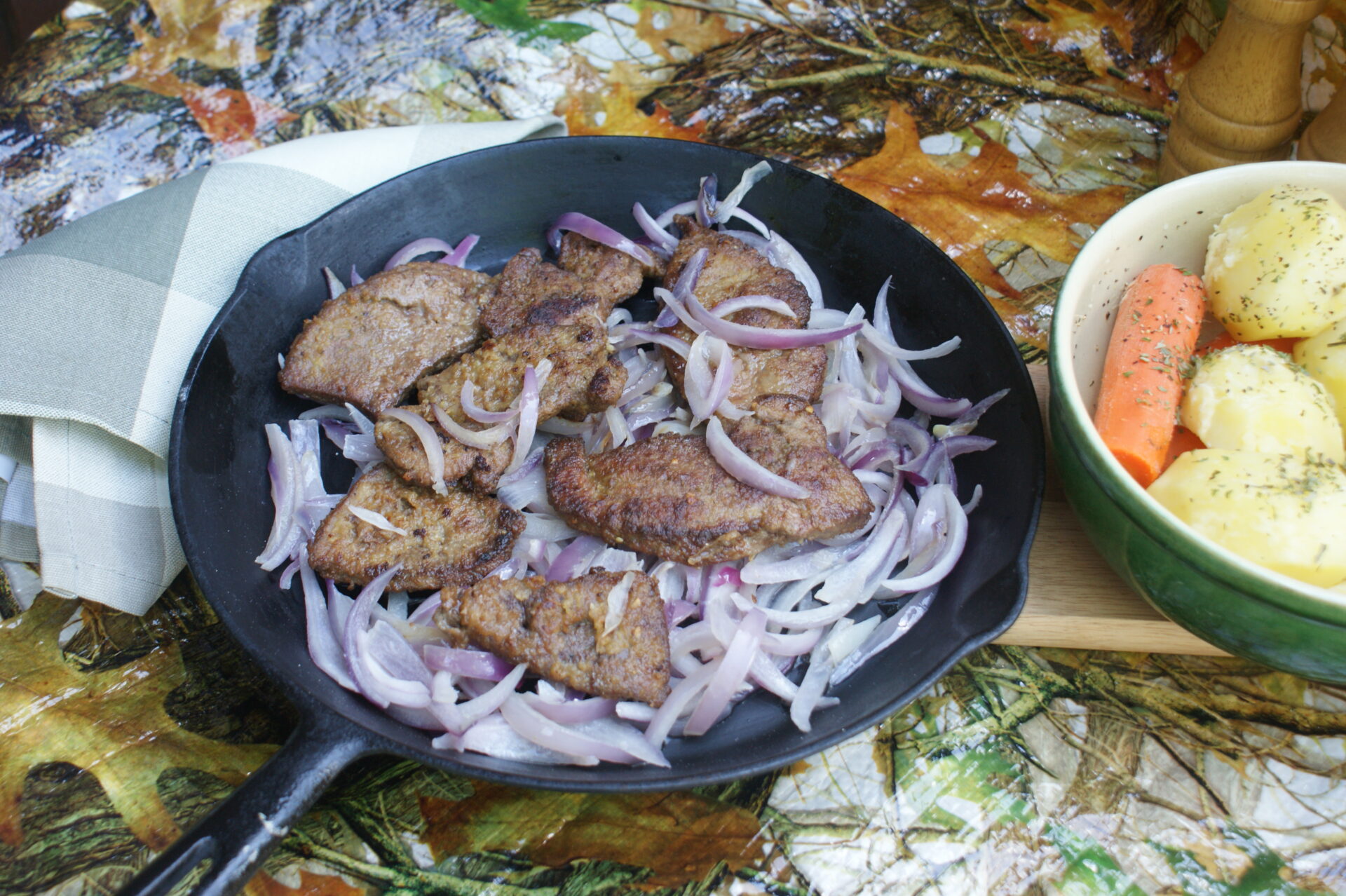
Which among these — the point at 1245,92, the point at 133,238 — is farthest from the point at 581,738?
the point at 1245,92

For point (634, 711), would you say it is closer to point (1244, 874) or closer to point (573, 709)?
point (573, 709)

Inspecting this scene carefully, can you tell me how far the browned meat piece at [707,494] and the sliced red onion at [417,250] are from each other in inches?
36.5

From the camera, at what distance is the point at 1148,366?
2.04 m

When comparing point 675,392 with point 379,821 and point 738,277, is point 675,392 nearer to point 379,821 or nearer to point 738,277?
point 738,277

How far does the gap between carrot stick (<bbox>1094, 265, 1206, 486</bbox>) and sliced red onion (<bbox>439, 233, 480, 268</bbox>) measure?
6.23ft

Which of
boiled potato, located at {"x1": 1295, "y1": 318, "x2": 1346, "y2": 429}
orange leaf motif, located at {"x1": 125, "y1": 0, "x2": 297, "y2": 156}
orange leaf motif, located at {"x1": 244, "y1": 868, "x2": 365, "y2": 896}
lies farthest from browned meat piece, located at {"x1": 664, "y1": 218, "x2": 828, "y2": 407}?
orange leaf motif, located at {"x1": 125, "y1": 0, "x2": 297, "y2": 156}

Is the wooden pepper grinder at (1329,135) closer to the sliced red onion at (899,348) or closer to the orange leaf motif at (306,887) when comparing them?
the sliced red onion at (899,348)

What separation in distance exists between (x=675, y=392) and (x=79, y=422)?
158cm

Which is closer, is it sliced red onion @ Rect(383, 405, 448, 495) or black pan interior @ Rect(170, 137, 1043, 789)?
black pan interior @ Rect(170, 137, 1043, 789)

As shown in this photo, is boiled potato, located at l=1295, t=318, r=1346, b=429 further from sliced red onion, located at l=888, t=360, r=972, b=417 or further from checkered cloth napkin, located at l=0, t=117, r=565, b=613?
checkered cloth napkin, located at l=0, t=117, r=565, b=613

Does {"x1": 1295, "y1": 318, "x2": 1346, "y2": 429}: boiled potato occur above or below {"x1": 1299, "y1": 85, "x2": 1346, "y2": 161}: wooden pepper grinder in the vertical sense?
below

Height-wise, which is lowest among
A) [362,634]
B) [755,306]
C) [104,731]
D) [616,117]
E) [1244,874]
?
[1244,874]

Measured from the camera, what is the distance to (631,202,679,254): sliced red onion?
283cm

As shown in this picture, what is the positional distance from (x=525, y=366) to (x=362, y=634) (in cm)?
80
